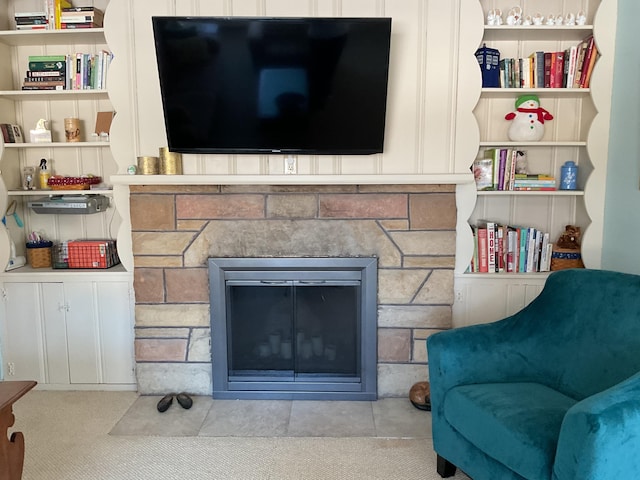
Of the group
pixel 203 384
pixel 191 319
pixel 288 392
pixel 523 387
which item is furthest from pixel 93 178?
pixel 523 387

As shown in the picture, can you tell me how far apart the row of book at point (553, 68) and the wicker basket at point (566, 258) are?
0.93 metres

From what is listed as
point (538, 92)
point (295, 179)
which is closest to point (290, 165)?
point (295, 179)

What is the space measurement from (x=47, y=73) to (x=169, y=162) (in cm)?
98

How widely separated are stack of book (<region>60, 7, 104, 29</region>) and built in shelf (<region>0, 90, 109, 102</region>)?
36 cm

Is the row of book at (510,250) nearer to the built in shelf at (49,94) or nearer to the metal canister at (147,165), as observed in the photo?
the metal canister at (147,165)

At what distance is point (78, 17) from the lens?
9.61 feet

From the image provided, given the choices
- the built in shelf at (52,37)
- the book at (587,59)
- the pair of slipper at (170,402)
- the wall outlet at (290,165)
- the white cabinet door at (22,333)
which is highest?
the built in shelf at (52,37)

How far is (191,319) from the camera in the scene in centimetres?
303

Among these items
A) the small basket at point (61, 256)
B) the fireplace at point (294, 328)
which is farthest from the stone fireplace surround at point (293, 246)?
the small basket at point (61, 256)

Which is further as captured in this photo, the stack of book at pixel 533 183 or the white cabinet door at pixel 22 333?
the white cabinet door at pixel 22 333

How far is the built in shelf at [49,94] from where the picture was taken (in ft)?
9.82

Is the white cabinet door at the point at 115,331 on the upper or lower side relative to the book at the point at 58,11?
lower

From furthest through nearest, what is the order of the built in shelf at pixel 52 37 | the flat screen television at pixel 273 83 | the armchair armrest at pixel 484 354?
the built in shelf at pixel 52 37
the flat screen television at pixel 273 83
the armchair armrest at pixel 484 354

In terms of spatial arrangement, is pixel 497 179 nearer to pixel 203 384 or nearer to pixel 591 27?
pixel 591 27
